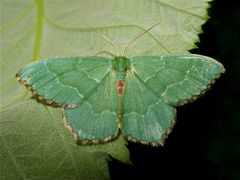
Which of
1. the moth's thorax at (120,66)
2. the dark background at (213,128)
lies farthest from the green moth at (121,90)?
the dark background at (213,128)

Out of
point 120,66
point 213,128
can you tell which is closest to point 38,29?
point 120,66

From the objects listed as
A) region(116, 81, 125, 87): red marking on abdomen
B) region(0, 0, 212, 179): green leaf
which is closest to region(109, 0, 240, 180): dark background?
region(116, 81, 125, 87): red marking on abdomen

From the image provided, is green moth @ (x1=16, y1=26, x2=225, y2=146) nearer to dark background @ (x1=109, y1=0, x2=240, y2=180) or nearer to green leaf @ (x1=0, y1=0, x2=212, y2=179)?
green leaf @ (x1=0, y1=0, x2=212, y2=179)

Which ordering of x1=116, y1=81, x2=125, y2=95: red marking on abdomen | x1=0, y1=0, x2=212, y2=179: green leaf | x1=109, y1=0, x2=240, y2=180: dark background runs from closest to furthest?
1. x1=0, y1=0, x2=212, y2=179: green leaf
2. x1=116, y1=81, x2=125, y2=95: red marking on abdomen
3. x1=109, y1=0, x2=240, y2=180: dark background

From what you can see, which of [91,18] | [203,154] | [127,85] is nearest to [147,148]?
[203,154]

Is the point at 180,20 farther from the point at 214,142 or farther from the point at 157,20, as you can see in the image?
the point at 214,142
